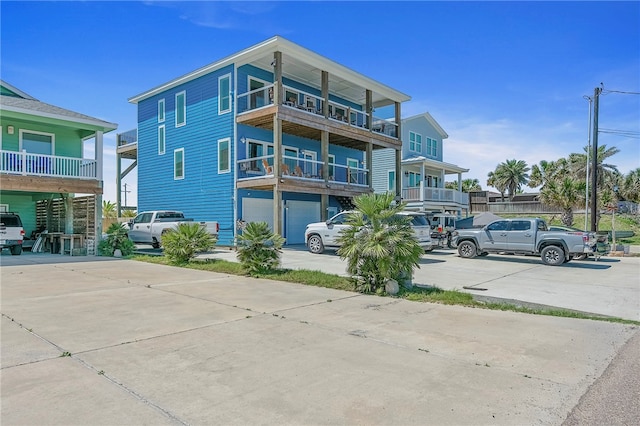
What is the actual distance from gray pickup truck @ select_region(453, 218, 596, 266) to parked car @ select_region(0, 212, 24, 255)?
18766 mm

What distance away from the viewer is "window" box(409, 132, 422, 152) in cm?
3397

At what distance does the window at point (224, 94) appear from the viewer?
2195 cm

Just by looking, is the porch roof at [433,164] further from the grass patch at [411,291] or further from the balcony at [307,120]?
the grass patch at [411,291]

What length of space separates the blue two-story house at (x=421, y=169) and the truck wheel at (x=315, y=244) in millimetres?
13045

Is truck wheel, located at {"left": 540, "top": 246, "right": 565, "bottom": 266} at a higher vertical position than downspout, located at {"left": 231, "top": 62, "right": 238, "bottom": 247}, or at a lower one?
lower

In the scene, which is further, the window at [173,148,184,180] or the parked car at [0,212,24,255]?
the window at [173,148,184,180]

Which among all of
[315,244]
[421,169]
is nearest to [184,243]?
[315,244]

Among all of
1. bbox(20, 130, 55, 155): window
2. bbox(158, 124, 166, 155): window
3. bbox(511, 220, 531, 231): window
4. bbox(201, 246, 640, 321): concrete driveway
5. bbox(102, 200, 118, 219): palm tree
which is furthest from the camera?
bbox(102, 200, 118, 219): palm tree

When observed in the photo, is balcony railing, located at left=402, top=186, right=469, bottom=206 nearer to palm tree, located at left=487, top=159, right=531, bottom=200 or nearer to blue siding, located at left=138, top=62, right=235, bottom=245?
blue siding, located at left=138, top=62, right=235, bottom=245

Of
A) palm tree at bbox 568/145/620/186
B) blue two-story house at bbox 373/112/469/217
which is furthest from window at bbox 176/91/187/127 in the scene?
palm tree at bbox 568/145/620/186

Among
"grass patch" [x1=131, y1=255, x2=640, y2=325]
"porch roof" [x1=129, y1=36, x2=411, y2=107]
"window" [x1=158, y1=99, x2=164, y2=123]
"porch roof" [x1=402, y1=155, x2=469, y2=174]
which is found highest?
"porch roof" [x1=129, y1=36, x2=411, y2=107]

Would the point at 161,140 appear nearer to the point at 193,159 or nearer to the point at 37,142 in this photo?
the point at 193,159

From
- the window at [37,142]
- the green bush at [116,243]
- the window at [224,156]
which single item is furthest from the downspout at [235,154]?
the window at [37,142]

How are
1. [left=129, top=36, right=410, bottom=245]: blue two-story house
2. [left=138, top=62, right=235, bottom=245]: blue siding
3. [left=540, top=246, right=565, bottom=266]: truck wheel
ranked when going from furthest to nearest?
[left=138, top=62, right=235, bottom=245]: blue siding → [left=129, top=36, right=410, bottom=245]: blue two-story house → [left=540, top=246, right=565, bottom=266]: truck wheel
